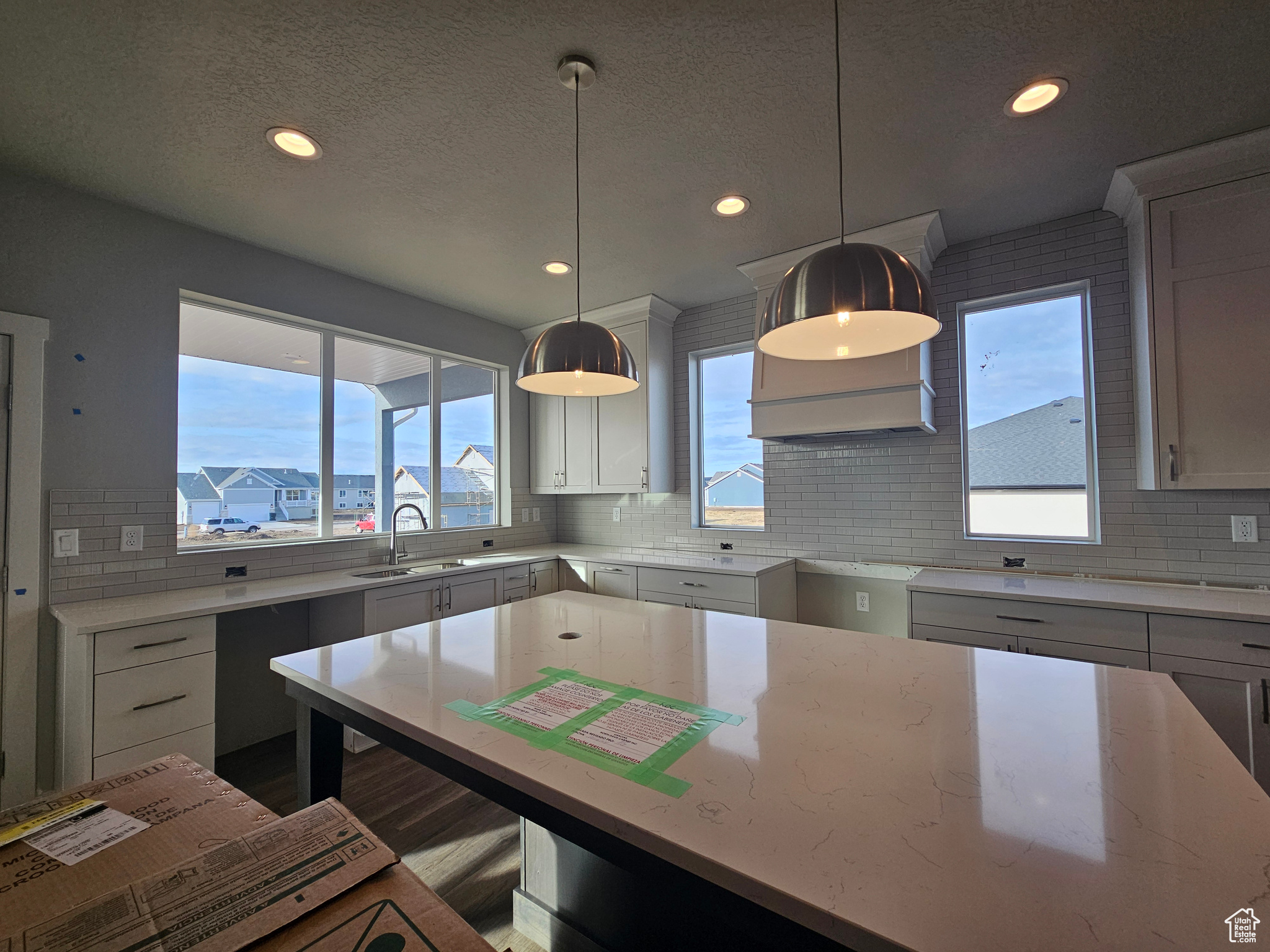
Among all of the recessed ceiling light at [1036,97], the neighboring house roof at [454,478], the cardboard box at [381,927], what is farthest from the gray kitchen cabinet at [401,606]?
the recessed ceiling light at [1036,97]

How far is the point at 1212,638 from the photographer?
2049mm

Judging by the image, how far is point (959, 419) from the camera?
10.2 feet

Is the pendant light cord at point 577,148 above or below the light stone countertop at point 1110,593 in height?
above

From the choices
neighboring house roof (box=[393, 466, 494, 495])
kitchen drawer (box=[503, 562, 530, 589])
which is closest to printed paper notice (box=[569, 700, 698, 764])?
kitchen drawer (box=[503, 562, 530, 589])

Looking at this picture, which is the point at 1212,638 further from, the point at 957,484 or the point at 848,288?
the point at 848,288

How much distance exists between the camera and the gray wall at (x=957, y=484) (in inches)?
101

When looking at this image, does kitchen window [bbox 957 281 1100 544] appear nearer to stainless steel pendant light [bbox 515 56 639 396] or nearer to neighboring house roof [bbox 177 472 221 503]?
stainless steel pendant light [bbox 515 56 639 396]

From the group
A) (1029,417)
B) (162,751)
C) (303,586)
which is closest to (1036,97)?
(1029,417)

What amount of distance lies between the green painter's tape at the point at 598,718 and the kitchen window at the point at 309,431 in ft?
8.25

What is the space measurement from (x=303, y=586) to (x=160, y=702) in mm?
739

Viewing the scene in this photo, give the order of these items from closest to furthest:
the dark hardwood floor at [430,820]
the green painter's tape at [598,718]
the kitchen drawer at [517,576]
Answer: the green painter's tape at [598,718]
the dark hardwood floor at [430,820]
the kitchen drawer at [517,576]

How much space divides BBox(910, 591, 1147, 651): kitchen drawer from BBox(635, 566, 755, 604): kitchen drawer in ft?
2.99

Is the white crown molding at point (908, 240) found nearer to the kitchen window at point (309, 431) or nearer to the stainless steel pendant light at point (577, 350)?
the stainless steel pendant light at point (577, 350)

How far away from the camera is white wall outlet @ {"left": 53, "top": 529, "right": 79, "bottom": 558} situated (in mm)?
2381
